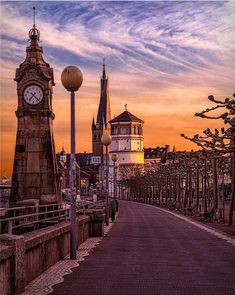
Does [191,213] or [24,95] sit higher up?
[24,95]

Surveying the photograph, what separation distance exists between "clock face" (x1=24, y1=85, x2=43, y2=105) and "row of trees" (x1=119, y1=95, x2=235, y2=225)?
830cm

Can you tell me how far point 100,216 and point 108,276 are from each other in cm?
1231

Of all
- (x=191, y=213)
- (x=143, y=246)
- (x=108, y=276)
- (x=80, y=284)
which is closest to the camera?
(x=80, y=284)

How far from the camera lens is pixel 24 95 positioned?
32.2 metres

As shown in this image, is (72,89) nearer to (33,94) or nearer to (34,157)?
(34,157)

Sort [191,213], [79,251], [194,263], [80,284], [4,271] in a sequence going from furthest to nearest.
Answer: [191,213], [79,251], [194,263], [80,284], [4,271]

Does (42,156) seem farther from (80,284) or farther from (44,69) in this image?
(80,284)

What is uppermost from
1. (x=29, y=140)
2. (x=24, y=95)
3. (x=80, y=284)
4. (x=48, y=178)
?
(x=24, y=95)

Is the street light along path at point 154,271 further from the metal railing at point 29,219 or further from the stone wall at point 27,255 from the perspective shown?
the metal railing at point 29,219

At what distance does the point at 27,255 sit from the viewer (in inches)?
464

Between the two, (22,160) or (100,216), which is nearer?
(100,216)

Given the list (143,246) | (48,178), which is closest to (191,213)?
(48,178)

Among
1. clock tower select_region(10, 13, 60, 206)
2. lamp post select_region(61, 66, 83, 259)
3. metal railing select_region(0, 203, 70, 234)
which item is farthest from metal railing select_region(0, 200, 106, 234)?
clock tower select_region(10, 13, 60, 206)

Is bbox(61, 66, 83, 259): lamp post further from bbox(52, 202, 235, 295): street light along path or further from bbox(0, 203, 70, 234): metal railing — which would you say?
bbox(52, 202, 235, 295): street light along path
